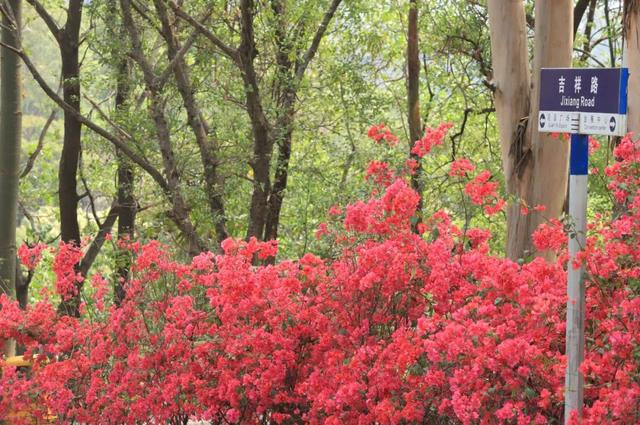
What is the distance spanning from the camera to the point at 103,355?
608 centimetres

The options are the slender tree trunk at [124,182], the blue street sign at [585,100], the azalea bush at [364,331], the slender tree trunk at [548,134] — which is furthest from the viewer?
the slender tree trunk at [124,182]

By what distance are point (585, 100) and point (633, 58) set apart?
9.36ft

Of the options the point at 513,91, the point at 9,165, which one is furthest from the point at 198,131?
the point at 513,91

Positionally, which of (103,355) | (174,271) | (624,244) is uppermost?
(624,244)

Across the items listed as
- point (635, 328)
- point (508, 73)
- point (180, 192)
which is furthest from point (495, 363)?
point (180, 192)

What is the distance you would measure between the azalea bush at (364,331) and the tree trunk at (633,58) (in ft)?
3.89

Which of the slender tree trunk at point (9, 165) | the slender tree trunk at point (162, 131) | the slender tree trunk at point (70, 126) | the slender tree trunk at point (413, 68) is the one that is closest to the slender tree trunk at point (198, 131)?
the slender tree trunk at point (162, 131)

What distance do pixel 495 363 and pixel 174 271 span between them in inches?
97.0

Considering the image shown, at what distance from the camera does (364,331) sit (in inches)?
215

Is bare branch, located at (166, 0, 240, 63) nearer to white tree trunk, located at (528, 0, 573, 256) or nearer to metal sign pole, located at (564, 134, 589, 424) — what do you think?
white tree trunk, located at (528, 0, 573, 256)

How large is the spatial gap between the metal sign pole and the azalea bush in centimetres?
8

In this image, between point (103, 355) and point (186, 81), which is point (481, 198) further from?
point (186, 81)

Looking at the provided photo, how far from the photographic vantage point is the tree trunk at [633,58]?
665 centimetres

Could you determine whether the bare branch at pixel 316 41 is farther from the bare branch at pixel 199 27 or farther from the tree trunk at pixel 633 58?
the tree trunk at pixel 633 58
